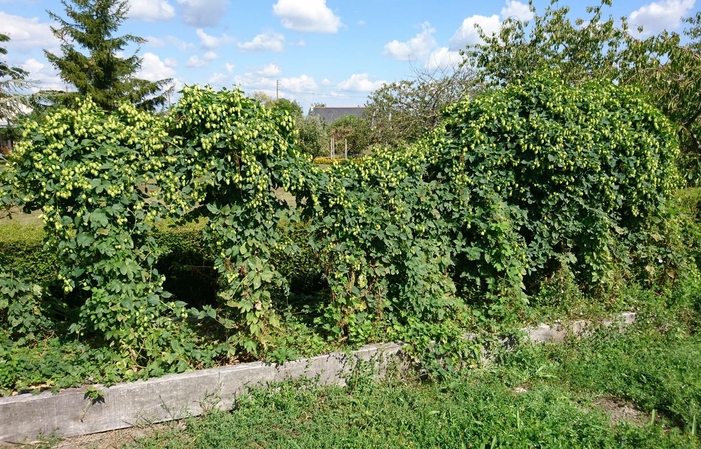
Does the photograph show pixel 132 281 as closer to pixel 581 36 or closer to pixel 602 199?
pixel 602 199

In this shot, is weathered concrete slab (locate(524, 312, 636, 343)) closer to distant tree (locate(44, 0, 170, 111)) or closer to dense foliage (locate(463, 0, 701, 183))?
dense foliage (locate(463, 0, 701, 183))

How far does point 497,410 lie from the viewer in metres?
3.53

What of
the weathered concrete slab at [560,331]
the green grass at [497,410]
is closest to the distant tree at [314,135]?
the weathered concrete slab at [560,331]

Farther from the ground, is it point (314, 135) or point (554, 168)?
point (314, 135)

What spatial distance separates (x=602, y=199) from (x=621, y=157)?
0.49 metres

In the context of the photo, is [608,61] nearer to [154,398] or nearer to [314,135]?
[154,398]

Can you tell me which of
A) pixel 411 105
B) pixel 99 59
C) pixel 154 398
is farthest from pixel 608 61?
pixel 99 59

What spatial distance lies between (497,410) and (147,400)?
270 cm

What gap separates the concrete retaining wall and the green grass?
0.13 m

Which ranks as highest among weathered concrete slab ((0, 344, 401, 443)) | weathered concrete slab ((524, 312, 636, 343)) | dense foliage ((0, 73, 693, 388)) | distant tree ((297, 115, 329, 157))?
distant tree ((297, 115, 329, 157))

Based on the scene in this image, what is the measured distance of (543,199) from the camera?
5.10 metres

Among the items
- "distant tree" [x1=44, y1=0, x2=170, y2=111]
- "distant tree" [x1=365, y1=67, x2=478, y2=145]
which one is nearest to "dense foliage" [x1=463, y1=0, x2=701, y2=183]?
"distant tree" [x1=365, y1=67, x2=478, y2=145]

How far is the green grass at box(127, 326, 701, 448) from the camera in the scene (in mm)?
3285

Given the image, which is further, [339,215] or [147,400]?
[339,215]
